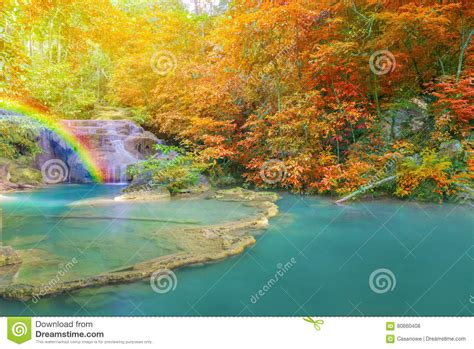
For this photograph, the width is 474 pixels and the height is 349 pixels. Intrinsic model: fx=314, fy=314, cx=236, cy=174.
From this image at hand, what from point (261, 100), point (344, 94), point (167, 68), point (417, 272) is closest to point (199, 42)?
point (167, 68)

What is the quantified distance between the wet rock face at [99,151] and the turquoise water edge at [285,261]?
4.92 meters

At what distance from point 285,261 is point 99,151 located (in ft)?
33.7

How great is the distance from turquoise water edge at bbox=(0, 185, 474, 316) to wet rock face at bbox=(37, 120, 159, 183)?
4918 mm

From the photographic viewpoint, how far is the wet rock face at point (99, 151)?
11.7 m

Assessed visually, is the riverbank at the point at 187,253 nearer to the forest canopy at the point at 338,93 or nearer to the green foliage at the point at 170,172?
the forest canopy at the point at 338,93

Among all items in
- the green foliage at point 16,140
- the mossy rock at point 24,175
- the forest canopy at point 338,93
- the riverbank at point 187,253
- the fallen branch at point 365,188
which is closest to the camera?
the riverbank at point 187,253

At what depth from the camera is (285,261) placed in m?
3.75

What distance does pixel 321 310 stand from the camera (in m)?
2.64

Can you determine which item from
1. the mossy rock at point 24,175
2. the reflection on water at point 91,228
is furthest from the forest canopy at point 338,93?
the mossy rock at point 24,175

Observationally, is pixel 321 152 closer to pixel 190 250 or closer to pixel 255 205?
pixel 255 205

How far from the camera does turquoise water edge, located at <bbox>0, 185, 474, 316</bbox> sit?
2678 millimetres

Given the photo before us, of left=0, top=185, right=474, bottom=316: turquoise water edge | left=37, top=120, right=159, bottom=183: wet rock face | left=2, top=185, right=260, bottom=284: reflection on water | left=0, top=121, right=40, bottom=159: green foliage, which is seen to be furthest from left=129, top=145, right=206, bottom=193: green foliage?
left=0, top=121, right=40, bottom=159: green foliage
